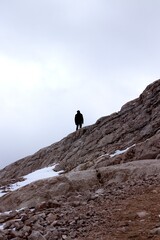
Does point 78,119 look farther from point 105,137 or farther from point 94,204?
point 94,204

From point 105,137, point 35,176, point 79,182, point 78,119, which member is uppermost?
point 78,119

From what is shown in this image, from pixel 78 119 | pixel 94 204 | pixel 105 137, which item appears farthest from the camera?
pixel 78 119

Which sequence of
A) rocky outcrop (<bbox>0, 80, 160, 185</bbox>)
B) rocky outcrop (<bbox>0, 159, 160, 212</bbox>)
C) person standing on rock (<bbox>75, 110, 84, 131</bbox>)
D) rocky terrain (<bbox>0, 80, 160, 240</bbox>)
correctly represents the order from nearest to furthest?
rocky terrain (<bbox>0, 80, 160, 240</bbox>)
rocky outcrop (<bbox>0, 159, 160, 212</bbox>)
rocky outcrop (<bbox>0, 80, 160, 185</bbox>)
person standing on rock (<bbox>75, 110, 84, 131</bbox>)

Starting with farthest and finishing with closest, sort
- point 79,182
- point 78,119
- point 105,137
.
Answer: point 78,119 → point 105,137 → point 79,182

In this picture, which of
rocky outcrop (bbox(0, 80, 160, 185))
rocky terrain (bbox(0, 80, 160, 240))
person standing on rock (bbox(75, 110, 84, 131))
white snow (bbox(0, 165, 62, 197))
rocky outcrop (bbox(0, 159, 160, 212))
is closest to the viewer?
rocky terrain (bbox(0, 80, 160, 240))

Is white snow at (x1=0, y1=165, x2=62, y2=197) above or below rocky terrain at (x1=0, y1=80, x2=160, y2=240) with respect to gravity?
above

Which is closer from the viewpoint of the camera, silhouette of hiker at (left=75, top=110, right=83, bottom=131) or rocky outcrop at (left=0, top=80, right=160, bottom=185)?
rocky outcrop at (left=0, top=80, right=160, bottom=185)

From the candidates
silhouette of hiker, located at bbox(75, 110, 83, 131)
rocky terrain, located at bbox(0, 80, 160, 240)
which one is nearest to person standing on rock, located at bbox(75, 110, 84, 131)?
silhouette of hiker, located at bbox(75, 110, 83, 131)

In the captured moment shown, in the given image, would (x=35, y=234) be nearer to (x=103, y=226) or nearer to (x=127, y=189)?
(x=103, y=226)

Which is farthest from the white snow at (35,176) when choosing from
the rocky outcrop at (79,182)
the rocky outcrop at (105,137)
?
the rocky outcrop at (79,182)

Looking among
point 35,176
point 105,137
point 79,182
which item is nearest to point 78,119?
point 105,137

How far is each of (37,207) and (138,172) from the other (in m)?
4.16

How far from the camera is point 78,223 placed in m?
8.68

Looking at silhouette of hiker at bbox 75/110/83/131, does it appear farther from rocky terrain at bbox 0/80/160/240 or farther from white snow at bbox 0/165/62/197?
rocky terrain at bbox 0/80/160/240
